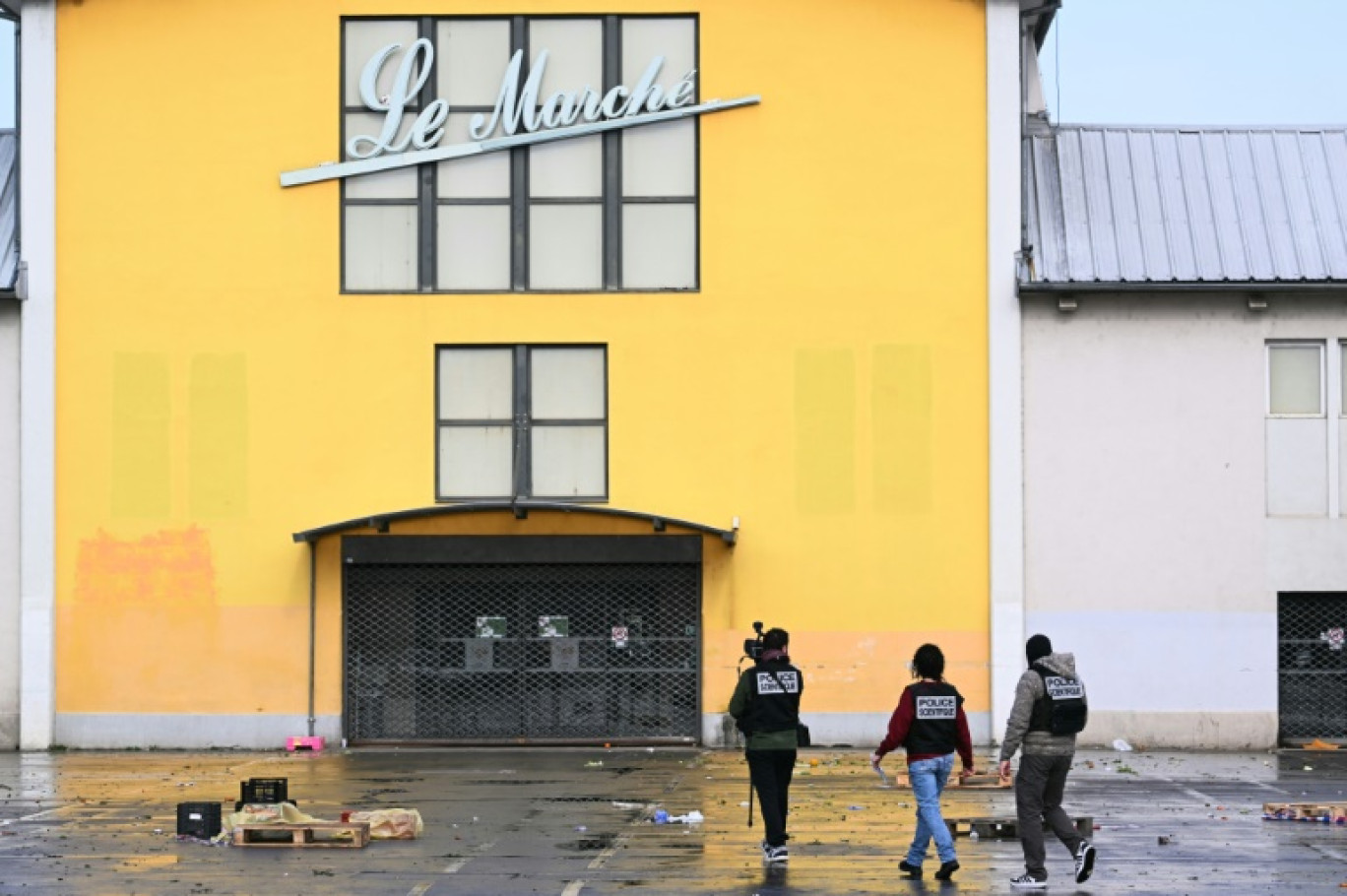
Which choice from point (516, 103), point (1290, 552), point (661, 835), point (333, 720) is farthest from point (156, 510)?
point (1290, 552)

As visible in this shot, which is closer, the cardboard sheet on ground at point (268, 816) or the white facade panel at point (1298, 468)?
the cardboard sheet on ground at point (268, 816)

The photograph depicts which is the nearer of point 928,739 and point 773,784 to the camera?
point 928,739

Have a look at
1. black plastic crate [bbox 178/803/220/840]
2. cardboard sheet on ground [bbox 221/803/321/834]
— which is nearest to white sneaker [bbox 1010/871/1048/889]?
cardboard sheet on ground [bbox 221/803/321/834]

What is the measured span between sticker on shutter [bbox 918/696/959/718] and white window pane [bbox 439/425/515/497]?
12487mm

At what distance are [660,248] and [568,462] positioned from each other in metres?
3.02

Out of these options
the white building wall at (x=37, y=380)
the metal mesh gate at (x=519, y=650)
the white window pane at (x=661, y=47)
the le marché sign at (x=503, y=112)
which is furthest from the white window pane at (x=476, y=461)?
the white building wall at (x=37, y=380)

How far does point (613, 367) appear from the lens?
2719cm

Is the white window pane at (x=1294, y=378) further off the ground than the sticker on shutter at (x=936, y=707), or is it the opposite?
the white window pane at (x=1294, y=378)

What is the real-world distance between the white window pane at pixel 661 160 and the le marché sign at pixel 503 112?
0.65 ft

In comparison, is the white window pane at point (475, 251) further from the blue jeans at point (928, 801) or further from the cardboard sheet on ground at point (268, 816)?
the blue jeans at point (928, 801)

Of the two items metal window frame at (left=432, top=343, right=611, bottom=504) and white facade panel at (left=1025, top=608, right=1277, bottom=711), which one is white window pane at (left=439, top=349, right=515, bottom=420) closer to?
metal window frame at (left=432, top=343, right=611, bottom=504)

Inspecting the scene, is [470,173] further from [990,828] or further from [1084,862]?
[1084,862]

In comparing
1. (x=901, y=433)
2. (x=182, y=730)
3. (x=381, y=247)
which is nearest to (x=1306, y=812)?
(x=901, y=433)

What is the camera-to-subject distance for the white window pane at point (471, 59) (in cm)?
2747
